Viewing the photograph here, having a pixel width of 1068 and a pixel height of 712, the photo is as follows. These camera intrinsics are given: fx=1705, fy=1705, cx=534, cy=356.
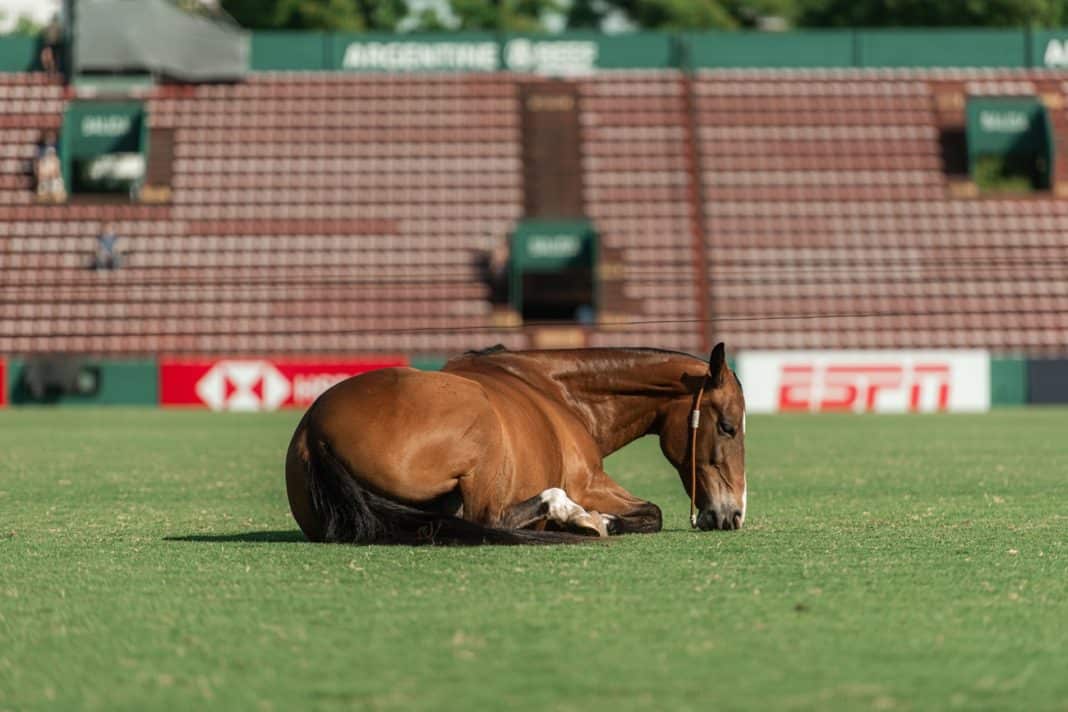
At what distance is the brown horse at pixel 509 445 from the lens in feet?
27.5

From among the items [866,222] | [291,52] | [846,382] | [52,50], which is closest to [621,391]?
[846,382]

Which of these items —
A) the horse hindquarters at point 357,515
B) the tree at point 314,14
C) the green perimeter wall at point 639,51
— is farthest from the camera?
the tree at point 314,14

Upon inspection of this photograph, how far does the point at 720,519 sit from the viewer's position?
9500 millimetres

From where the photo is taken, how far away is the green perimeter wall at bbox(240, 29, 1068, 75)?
4638 cm

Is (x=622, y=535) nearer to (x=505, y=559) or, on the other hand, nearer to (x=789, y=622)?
(x=505, y=559)

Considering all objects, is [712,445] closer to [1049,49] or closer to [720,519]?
[720,519]

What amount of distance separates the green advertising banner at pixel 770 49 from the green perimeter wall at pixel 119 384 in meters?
18.1

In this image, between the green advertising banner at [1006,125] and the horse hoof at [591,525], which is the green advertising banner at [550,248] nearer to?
the green advertising banner at [1006,125]

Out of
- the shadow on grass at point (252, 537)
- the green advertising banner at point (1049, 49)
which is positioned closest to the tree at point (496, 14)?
the green advertising banner at point (1049, 49)

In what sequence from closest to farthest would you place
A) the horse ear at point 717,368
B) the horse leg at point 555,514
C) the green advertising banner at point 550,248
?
the horse leg at point 555,514, the horse ear at point 717,368, the green advertising banner at point 550,248

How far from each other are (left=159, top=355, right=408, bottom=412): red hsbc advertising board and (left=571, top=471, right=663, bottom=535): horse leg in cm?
2599

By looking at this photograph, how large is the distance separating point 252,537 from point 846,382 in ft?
88.5

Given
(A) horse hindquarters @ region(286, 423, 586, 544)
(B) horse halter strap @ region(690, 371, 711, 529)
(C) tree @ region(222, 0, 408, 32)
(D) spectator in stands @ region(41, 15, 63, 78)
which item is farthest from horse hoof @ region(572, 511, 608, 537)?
(C) tree @ region(222, 0, 408, 32)

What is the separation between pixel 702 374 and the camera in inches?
376
